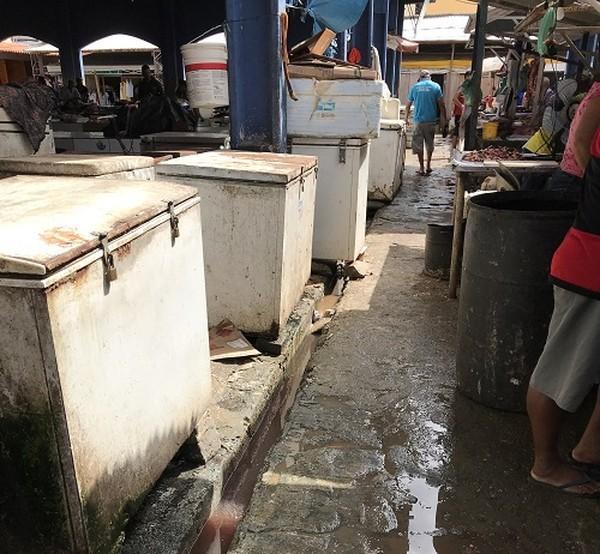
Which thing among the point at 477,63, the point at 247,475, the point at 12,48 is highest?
the point at 12,48

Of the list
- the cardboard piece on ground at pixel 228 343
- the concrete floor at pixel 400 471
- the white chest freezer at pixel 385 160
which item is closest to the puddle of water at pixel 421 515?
the concrete floor at pixel 400 471

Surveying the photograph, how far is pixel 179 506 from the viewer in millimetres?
2184

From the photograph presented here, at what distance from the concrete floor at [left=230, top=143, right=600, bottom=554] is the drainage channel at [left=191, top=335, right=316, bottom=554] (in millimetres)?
98

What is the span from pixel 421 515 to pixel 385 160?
6.94 meters

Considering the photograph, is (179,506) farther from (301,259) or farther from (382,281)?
(382,281)

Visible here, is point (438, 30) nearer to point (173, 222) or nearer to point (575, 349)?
point (575, 349)

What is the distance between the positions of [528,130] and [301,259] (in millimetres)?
4059

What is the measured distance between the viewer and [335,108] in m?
4.87

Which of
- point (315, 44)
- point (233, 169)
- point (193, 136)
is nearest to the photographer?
point (233, 169)

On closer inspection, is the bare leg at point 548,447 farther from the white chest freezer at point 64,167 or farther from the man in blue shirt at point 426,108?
the man in blue shirt at point 426,108

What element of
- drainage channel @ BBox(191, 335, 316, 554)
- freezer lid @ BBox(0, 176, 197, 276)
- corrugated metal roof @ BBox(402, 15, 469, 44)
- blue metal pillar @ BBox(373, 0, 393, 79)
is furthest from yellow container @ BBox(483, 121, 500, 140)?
corrugated metal roof @ BBox(402, 15, 469, 44)

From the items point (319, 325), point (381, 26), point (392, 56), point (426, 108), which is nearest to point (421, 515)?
point (319, 325)

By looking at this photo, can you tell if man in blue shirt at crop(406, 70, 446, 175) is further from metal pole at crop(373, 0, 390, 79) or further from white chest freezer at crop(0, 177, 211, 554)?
white chest freezer at crop(0, 177, 211, 554)

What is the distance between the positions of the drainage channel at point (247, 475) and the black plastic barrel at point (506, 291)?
1.17 m
